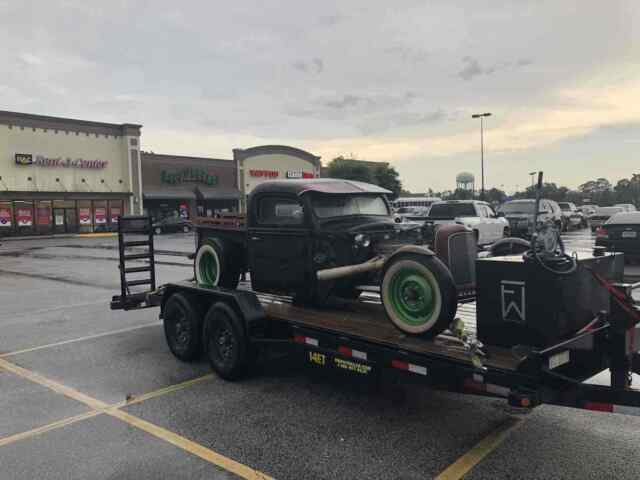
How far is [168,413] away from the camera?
5.21m

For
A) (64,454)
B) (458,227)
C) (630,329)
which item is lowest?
(64,454)

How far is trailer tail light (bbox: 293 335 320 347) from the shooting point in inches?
207

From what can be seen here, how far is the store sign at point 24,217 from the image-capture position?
133ft

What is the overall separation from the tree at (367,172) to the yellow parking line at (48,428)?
54.4 metres

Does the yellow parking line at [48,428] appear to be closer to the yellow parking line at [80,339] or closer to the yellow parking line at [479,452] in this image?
the yellow parking line at [80,339]

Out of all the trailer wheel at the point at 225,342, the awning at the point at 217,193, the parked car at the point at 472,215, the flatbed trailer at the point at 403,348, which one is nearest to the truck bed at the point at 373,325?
the flatbed trailer at the point at 403,348

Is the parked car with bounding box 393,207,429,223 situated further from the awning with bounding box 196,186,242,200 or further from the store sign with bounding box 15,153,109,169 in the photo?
the awning with bounding box 196,186,242,200

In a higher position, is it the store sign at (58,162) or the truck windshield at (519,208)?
the store sign at (58,162)

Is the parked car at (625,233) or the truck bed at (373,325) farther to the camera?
the parked car at (625,233)

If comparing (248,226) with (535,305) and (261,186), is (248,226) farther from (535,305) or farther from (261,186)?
(535,305)

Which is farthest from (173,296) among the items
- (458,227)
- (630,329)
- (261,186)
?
(630,329)

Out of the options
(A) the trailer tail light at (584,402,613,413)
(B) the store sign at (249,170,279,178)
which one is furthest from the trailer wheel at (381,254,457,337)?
(B) the store sign at (249,170,279,178)

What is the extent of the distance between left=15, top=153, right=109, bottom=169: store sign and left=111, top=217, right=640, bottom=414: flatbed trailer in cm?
3999

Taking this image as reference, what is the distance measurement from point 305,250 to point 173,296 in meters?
2.17
